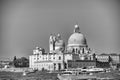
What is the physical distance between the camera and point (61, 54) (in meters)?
83.2

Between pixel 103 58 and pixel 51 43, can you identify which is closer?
pixel 51 43

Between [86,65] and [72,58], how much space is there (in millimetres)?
3003

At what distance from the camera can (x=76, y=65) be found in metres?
81.5

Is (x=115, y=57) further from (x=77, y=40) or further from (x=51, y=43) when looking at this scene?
(x=51, y=43)

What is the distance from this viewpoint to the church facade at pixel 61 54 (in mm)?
81625

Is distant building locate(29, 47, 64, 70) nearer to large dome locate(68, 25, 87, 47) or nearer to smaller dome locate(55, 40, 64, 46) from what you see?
smaller dome locate(55, 40, 64, 46)

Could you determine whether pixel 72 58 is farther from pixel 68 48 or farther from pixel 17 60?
pixel 17 60

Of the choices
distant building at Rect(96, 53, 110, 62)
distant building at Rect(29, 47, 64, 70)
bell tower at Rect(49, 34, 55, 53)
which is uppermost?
bell tower at Rect(49, 34, 55, 53)

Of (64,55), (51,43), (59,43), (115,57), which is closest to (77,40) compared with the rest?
(59,43)

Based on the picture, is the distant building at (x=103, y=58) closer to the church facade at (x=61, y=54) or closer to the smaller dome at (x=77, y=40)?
Answer: the church facade at (x=61, y=54)

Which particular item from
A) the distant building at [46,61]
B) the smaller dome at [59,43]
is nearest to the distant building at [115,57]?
the smaller dome at [59,43]

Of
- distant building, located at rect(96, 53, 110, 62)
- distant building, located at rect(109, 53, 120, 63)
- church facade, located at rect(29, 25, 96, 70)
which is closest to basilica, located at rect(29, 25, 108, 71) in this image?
church facade, located at rect(29, 25, 96, 70)

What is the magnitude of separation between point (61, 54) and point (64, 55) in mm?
929

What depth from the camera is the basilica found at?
81.1 metres
